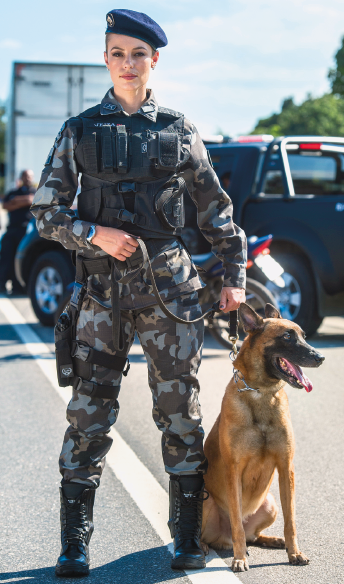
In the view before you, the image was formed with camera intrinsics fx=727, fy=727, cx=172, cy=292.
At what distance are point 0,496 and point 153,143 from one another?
6.60 ft

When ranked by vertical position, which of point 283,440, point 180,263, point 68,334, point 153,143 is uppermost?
point 153,143

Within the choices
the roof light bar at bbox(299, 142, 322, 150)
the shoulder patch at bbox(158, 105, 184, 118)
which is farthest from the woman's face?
the roof light bar at bbox(299, 142, 322, 150)

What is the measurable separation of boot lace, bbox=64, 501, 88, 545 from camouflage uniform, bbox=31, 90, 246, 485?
115mm

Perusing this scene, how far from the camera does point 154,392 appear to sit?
306cm

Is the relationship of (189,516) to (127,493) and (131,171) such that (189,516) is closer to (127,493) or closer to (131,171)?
(127,493)

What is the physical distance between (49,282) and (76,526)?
6320 millimetres

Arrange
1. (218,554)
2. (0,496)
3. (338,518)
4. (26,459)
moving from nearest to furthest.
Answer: (218,554) < (338,518) < (0,496) < (26,459)

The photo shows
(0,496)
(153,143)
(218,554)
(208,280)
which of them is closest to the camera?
(153,143)

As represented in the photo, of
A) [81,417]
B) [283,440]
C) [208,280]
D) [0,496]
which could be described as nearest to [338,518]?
[283,440]

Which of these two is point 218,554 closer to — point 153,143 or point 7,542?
point 7,542

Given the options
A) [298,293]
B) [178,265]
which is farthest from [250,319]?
[298,293]

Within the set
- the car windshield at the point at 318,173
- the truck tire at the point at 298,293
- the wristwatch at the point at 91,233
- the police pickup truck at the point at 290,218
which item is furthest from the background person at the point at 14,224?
the wristwatch at the point at 91,233

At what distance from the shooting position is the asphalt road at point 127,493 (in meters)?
2.96

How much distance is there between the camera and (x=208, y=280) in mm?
7297
